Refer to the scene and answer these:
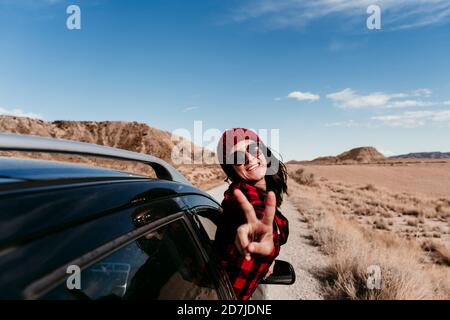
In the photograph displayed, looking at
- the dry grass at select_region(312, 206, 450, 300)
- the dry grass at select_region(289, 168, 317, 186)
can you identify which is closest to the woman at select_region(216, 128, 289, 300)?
the dry grass at select_region(312, 206, 450, 300)

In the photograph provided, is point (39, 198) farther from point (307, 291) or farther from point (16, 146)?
point (307, 291)

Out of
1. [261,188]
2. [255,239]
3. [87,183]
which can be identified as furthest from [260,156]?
[87,183]

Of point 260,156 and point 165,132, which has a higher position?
point 165,132

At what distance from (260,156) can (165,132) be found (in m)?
126

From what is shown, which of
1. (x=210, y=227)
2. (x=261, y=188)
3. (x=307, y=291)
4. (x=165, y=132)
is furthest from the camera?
(x=165, y=132)

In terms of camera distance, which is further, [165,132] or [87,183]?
[165,132]

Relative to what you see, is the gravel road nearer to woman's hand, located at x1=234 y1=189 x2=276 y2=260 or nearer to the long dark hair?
the long dark hair

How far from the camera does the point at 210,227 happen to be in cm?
280

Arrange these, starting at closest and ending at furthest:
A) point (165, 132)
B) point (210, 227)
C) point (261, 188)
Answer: point (261, 188), point (210, 227), point (165, 132)

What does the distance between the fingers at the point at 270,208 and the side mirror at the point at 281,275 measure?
0.96m

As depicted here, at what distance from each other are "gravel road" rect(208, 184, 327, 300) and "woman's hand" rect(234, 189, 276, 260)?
14.4 feet

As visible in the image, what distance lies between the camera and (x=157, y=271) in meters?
1.66

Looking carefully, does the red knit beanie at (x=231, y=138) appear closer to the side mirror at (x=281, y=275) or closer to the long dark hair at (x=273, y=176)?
the long dark hair at (x=273, y=176)

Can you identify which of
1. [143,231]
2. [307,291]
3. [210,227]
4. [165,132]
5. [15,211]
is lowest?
[307,291]
